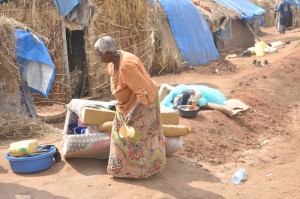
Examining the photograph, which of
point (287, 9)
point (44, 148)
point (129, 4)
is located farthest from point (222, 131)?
point (287, 9)

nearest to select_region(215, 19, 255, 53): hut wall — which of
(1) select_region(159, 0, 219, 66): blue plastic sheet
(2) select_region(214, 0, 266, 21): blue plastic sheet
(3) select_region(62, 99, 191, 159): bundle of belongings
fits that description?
(2) select_region(214, 0, 266, 21): blue plastic sheet

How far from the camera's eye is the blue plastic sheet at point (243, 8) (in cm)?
1867

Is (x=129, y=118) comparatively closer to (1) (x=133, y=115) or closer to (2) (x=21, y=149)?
(1) (x=133, y=115)

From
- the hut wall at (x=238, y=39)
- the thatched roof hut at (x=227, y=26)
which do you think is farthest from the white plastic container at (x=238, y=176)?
the hut wall at (x=238, y=39)

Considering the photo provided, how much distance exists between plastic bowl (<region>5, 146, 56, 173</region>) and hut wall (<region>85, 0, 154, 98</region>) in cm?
552

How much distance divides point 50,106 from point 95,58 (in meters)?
1.63

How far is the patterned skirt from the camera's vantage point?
184 inches

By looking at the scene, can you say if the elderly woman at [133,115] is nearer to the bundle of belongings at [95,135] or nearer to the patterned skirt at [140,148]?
the patterned skirt at [140,148]

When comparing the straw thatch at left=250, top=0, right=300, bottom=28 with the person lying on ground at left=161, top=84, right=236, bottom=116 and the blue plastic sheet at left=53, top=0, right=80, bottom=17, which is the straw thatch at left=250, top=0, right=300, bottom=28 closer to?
the blue plastic sheet at left=53, top=0, right=80, bottom=17

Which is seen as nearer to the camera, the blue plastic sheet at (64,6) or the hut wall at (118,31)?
the blue plastic sheet at (64,6)

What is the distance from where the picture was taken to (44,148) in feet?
18.4

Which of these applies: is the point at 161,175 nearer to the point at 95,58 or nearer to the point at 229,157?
the point at 229,157

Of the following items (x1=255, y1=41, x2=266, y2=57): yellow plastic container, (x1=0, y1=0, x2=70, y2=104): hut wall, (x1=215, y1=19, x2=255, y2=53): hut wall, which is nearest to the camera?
(x1=0, y1=0, x2=70, y2=104): hut wall

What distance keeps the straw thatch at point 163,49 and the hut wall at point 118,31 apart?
1442mm
